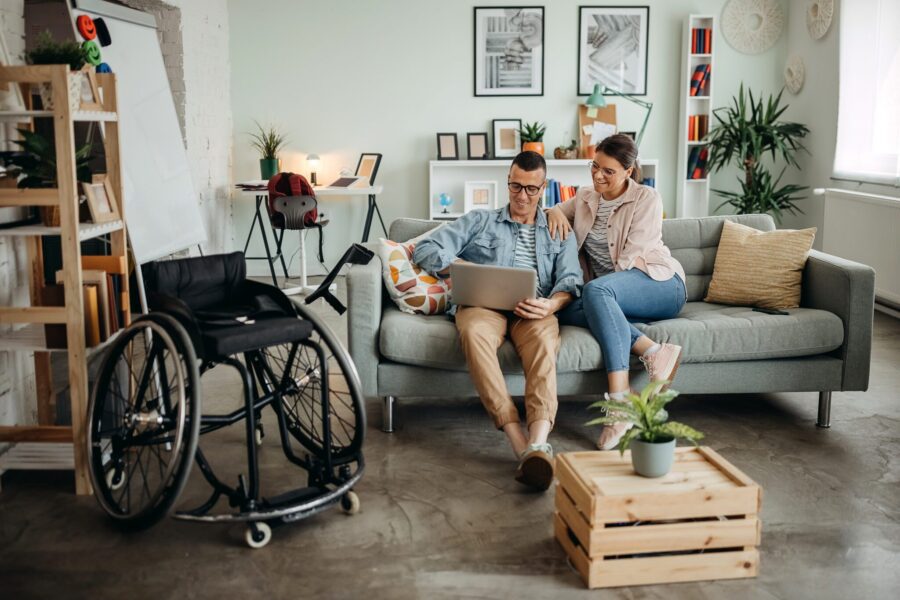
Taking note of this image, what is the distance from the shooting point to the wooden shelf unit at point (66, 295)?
2723 millimetres

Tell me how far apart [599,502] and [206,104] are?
204 inches

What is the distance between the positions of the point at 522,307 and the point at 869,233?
3440mm

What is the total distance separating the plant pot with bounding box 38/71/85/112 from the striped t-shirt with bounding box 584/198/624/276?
2.04 m

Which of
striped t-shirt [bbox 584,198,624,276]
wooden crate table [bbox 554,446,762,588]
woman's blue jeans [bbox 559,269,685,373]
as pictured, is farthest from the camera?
striped t-shirt [bbox 584,198,624,276]

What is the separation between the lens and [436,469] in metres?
3.13

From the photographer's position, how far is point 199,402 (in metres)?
2.39

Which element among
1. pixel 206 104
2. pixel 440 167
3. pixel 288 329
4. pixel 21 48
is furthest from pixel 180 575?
pixel 440 167

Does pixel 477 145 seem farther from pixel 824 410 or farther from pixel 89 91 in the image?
pixel 89 91

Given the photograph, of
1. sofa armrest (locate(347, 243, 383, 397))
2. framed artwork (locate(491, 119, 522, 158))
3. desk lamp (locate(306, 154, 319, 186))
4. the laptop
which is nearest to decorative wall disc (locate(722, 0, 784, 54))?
framed artwork (locate(491, 119, 522, 158))

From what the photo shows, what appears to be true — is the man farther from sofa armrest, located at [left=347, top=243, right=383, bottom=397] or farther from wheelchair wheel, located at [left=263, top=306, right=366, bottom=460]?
wheelchair wheel, located at [left=263, top=306, right=366, bottom=460]

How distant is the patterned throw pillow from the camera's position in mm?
3617

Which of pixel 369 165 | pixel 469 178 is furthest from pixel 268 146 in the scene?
pixel 469 178

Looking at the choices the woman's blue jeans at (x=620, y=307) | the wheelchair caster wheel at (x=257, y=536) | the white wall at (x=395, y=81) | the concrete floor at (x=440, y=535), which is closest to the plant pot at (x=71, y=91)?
the concrete floor at (x=440, y=535)

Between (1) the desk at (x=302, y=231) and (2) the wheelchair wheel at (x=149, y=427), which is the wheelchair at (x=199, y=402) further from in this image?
(1) the desk at (x=302, y=231)
